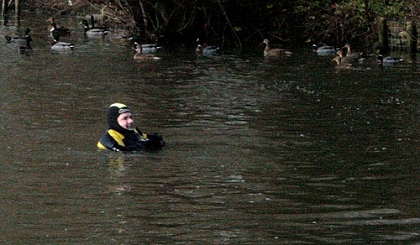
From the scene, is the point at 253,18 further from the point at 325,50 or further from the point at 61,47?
the point at 61,47

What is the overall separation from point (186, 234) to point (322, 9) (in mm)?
33170

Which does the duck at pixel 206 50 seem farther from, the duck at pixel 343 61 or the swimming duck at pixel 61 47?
the duck at pixel 343 61

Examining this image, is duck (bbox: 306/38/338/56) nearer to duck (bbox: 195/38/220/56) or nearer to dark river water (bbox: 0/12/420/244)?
duck (bbox: 195/38/220/56)

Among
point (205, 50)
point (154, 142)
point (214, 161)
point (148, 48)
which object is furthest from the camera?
point (205, 50)

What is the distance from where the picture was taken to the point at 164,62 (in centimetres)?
3447

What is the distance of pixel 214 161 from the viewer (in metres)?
16.4

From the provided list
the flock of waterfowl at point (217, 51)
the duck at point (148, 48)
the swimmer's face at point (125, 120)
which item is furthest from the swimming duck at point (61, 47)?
the swimmer's face at point (125, 120)

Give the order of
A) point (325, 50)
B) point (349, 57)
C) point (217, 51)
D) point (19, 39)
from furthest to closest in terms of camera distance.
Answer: point (19, 39) < point (217, 51) < point (325, 50) < point (349, 57)

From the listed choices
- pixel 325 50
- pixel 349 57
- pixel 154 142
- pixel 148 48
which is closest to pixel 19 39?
pixel 148 48

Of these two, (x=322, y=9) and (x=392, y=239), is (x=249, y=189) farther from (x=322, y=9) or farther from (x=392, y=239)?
(x=322, y=9)

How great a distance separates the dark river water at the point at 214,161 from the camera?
470 inches

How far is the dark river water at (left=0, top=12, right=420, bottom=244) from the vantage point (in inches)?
470

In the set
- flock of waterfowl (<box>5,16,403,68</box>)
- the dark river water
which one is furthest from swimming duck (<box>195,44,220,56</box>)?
the dark river water

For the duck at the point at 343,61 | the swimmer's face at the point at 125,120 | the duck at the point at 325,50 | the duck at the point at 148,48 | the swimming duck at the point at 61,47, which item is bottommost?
the duck at the point at 325,50
